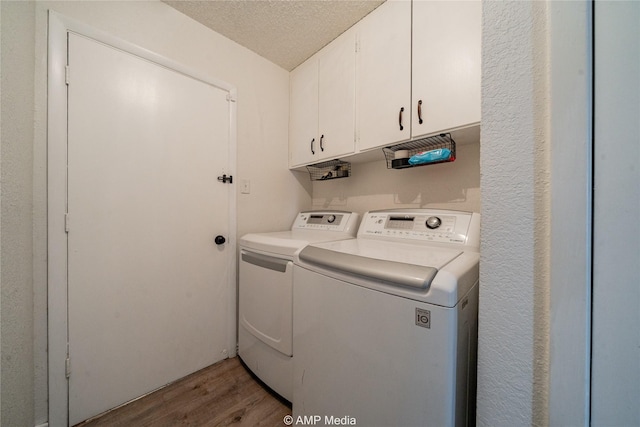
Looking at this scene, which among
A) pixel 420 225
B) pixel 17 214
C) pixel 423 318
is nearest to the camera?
pixel 423 318

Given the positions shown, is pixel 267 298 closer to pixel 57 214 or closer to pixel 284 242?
pixel 284 242

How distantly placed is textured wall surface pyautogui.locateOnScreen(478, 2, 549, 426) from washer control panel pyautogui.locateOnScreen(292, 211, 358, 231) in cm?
105

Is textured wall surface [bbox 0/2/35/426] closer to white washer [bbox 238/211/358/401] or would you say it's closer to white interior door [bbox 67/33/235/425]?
white interior door [bbox 67/33/235/425]

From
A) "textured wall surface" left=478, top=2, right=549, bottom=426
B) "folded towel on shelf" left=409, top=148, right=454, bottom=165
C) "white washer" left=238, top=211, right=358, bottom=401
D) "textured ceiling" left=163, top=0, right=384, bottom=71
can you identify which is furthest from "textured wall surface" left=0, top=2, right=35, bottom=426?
"folded towel on shelf" left=409, top=148, right=454, bottom=165

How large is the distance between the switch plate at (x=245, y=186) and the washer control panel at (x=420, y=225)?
92 cm

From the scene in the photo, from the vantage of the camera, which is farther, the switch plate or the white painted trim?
the switch plate

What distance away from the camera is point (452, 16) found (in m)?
1.05

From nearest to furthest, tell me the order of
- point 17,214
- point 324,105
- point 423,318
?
point 423,318
point 17,214
point 324,105

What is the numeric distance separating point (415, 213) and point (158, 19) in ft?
6.23

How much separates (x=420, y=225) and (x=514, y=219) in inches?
28.4

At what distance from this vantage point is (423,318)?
0.65 m

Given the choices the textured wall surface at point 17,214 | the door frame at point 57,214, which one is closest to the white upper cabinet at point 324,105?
the door frame at point 57,214

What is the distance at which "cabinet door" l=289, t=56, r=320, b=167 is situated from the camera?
1.74m

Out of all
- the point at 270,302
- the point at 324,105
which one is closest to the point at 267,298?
the point at 270,302
